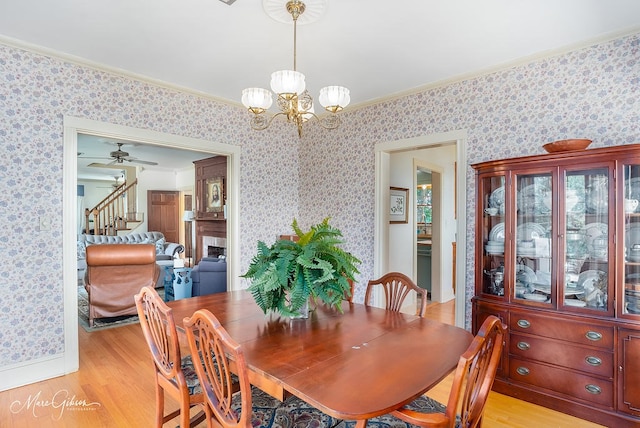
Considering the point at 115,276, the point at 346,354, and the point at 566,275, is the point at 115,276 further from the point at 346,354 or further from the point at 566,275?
the point at 566,275

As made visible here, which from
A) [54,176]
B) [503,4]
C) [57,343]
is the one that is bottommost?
[57,343]

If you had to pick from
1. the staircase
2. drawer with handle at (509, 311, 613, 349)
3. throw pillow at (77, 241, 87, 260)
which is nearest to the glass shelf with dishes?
drawer with handle at (509, 311, 613, 349)

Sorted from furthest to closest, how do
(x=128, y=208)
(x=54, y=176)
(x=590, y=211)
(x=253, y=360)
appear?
(x=128, y=208) → (x=54, y=176) → (x=590, y=211) → (x=253, y=360)

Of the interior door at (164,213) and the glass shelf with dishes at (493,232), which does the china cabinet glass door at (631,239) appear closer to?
the glass shelf with dishes at (493,232)

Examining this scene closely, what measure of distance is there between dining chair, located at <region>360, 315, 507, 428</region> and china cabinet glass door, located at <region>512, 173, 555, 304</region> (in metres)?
1.39

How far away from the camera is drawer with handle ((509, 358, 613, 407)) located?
2.17 m

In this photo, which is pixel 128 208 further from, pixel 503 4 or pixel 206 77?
pixel 503 4

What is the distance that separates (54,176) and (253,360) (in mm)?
2572

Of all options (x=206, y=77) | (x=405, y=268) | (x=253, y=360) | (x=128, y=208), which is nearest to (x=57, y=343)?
(x=253, y=360)

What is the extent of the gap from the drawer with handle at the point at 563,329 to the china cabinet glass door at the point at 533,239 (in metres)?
0.13

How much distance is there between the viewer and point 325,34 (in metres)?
2.46

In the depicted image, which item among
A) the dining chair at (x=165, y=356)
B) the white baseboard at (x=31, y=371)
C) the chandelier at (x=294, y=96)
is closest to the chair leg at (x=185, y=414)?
the dining chair at (x=165, y=356)

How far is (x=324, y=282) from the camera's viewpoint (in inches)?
70.1

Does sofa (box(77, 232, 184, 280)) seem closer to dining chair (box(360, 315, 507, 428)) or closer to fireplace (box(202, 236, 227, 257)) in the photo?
fireplace (box(202, 236, 227, 257))
